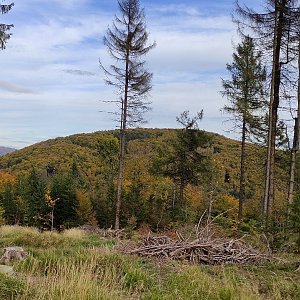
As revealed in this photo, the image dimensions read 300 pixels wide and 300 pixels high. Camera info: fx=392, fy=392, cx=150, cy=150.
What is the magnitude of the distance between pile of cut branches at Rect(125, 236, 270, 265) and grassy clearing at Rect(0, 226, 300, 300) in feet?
1.96

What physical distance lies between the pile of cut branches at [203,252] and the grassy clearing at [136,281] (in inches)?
23.6

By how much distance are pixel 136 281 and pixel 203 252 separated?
10.2 ft

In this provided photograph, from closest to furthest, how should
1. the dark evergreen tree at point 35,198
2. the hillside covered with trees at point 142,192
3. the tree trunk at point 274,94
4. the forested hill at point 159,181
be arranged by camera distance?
the tree trunk at point 274,94 < the forested hill at point 159,181 < the hillside covered with trees at point 142,192 < the dark evergreen tree at point 35,198

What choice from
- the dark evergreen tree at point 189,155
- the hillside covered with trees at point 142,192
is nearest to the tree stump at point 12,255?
the hillside covered with trees at point 142,192

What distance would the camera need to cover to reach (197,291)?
4844 millimetres

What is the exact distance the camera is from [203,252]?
8383 mm

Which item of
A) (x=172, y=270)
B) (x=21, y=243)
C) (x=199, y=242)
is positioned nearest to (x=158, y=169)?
(x=21, y=243)

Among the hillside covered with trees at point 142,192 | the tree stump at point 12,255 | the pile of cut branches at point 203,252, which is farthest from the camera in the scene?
the hillside covered with trees at point 142,192

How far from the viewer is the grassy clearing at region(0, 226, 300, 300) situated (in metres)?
4.23

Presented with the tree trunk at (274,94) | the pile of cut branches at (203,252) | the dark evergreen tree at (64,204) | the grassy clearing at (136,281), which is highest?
the tree trunk at (274,94)

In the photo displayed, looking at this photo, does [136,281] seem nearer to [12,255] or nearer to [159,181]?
[12,255]

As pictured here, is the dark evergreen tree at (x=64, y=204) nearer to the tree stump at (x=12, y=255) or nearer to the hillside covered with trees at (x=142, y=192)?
the hillside covered with trees at (x=142, y=192)

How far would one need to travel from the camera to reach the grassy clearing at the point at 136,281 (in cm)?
423

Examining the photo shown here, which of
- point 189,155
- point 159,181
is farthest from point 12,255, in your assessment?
point 159,181
